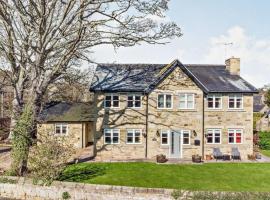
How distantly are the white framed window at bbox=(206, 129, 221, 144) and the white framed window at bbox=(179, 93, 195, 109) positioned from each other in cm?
305

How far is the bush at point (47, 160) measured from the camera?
2092 cm

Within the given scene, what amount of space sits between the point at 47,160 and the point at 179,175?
9.86 meters

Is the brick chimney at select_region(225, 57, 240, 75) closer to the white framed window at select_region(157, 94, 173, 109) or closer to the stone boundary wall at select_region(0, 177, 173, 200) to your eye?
the white framed window at select_region(157, 94, 173, 109)

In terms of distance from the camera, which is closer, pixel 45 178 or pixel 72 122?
pixel 45 178

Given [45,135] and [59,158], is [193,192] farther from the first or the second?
[45,135]

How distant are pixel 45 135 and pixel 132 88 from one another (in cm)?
1093

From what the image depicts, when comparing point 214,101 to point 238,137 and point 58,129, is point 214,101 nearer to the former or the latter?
point 238,137

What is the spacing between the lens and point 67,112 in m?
38.1

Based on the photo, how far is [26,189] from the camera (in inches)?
805

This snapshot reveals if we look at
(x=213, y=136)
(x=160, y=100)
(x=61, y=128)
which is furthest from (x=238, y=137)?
(x=61, y=128)

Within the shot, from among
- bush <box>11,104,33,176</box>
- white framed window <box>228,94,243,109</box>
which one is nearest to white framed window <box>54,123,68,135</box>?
bush <box>11,104,33,176</box>

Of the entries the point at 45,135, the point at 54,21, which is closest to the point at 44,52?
the point at 54,21

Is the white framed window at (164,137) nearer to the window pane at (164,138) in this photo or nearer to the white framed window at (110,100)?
the window pane at (164,138)

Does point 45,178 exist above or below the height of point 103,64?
below
